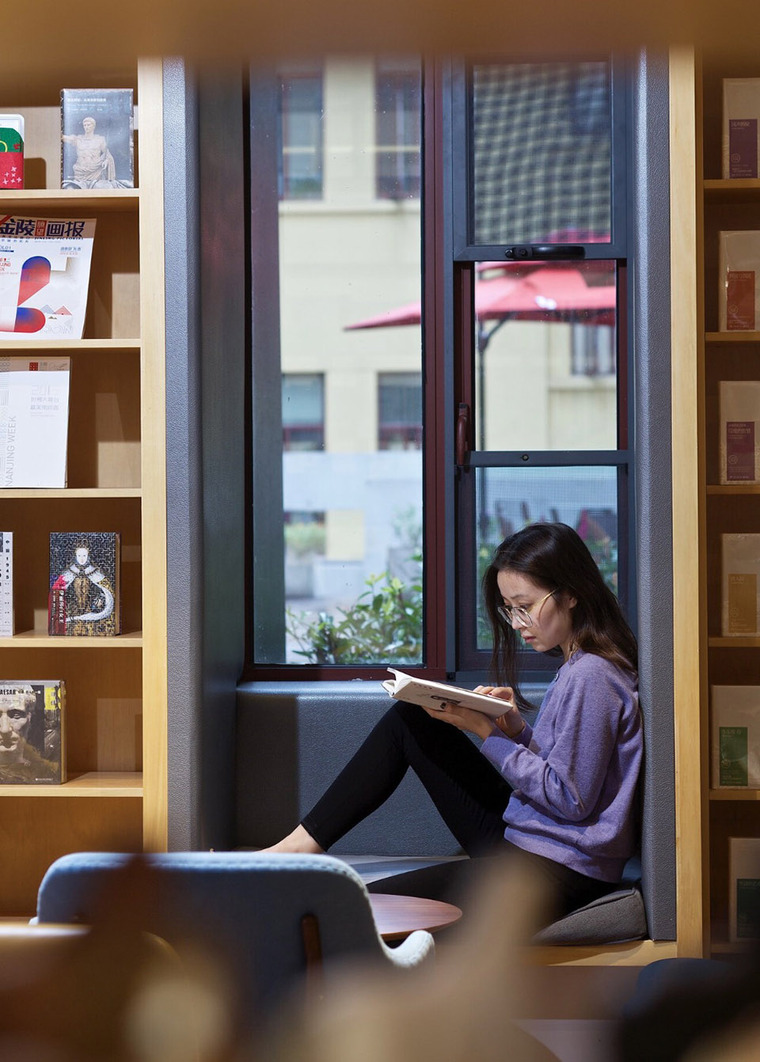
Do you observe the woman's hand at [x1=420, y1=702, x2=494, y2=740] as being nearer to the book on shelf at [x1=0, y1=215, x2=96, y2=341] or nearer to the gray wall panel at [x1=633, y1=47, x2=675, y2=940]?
the gray wall panel at [x1=633, y1=47, x2=675, y2=940]

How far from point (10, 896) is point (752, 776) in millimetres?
1860

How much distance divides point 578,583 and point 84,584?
1.18 meters

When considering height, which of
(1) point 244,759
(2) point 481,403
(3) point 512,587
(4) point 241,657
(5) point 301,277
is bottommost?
(1) point 244,759

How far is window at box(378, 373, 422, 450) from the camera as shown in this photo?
3.35m

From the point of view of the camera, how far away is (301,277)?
3.51 meters

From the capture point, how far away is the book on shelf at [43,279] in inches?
105

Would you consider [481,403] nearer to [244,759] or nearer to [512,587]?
[512,587]

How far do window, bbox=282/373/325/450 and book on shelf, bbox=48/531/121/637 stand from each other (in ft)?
2.86

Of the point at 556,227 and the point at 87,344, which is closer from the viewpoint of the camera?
the point at 87,344

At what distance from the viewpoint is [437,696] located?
2.41 meters

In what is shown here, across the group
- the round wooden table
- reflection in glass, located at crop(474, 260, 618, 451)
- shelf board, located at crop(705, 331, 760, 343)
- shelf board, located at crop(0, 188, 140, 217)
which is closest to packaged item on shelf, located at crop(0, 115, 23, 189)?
shelf board, located at crop(0, 188, 140, 217)

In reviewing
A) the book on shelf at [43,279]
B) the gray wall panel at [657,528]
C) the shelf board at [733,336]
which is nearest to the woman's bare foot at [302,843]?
the gray wall panel at [657,528]

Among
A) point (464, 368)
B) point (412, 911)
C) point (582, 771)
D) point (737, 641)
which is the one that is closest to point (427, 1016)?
point (412, 911)

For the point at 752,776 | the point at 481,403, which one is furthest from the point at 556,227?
the point at 752,776
